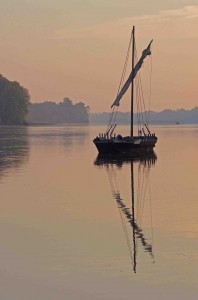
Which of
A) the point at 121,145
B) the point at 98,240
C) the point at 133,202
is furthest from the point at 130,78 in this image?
the point at 98,240

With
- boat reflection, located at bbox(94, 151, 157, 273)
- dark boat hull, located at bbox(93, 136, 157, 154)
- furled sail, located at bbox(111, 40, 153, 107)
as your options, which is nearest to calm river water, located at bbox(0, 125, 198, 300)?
boat reflection, located at bbox(94, 151, 157, 273)

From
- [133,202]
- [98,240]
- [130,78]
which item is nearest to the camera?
[98,240]

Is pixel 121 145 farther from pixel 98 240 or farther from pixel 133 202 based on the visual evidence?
pixel 98 240

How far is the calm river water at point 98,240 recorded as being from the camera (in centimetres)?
1470

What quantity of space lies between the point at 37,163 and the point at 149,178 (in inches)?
680

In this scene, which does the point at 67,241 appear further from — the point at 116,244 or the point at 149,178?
the point at 149,178

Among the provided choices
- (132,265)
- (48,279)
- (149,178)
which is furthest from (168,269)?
(149,178)

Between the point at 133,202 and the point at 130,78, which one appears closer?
the point at 133,202

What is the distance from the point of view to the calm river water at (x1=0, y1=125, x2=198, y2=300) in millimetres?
14700

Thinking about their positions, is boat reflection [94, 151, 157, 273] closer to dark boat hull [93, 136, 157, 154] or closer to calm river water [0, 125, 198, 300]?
calm river water [0, 125, 198, 300]

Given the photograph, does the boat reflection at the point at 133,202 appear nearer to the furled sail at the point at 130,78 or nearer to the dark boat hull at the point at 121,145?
the dark boat hull at the point at 121,145

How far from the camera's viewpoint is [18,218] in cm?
2442

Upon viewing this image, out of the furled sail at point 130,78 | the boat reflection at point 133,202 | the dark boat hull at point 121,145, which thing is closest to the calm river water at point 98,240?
the boat reflection at point 133,202

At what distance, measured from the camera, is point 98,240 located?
1988cm
